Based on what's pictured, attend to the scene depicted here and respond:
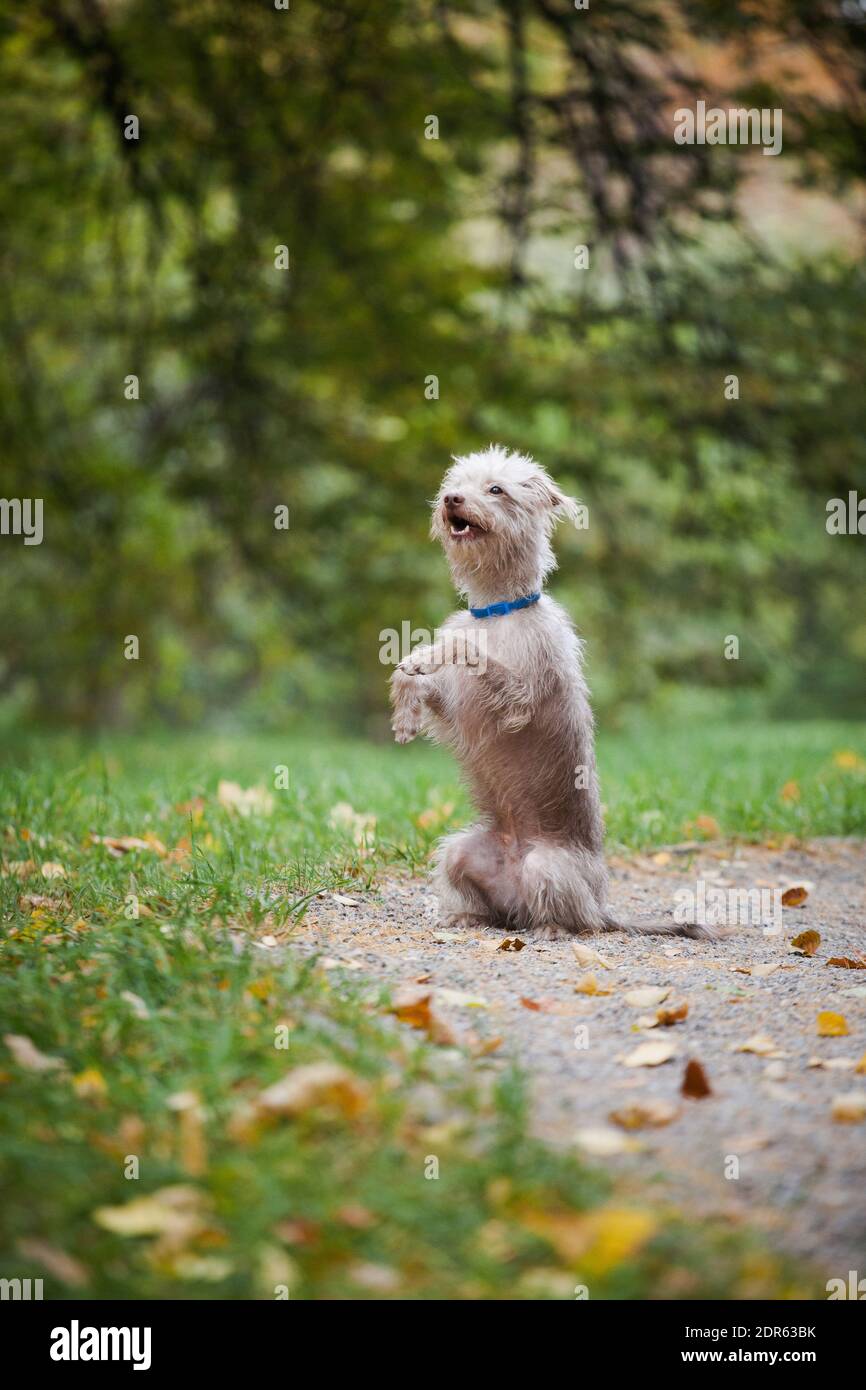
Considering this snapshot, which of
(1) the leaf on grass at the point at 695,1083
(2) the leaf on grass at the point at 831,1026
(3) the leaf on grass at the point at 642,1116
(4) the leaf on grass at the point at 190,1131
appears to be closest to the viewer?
(4) the leaf on grass at the point at 190,1131

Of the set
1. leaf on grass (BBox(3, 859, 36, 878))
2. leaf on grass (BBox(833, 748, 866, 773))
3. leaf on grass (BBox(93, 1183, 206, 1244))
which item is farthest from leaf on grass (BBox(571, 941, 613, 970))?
leaf on grass (BBox(833, 748, 866, 773))

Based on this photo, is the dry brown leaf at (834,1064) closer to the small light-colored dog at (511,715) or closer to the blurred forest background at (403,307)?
the small light-colored dog at (511,715)

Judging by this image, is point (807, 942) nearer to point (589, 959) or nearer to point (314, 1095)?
point (589, 959)

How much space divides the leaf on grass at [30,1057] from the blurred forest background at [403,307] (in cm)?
736

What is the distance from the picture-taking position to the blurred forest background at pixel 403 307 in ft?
29.7

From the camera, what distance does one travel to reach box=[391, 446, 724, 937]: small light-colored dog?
4.70 m

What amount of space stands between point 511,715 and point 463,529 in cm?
73

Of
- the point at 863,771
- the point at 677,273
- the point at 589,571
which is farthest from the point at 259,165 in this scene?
the point at 863,771

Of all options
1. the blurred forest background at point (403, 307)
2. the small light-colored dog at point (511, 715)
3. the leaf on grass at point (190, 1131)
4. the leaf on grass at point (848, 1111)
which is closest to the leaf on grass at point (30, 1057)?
the leaf on grass at point (190, 1131)

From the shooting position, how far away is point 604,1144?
9.56ft

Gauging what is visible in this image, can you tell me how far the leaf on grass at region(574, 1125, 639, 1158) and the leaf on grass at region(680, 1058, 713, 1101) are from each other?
32 centimetres

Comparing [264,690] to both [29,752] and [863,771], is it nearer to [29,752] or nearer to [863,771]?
[29,752]

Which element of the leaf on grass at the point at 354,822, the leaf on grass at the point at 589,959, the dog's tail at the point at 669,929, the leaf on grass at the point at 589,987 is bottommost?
the leaf on grass at the point at 589,987

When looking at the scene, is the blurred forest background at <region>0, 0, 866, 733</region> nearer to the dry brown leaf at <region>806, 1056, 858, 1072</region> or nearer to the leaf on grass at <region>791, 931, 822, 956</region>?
the leaf on grass at <region>791, 931, 822, 956</region>
